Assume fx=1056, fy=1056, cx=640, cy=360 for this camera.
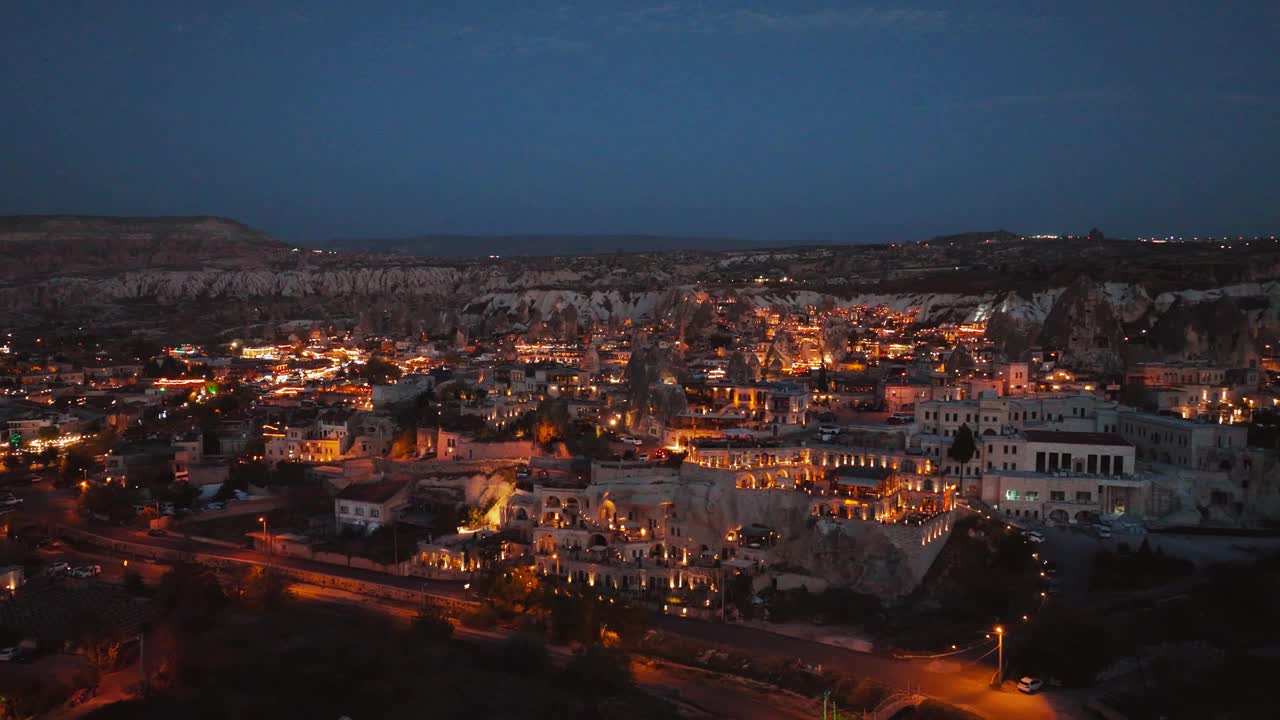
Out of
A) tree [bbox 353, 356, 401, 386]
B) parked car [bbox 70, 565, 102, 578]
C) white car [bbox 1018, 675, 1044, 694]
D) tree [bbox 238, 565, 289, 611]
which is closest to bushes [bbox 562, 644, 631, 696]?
white car [bbox 1018, 675, 1044, 694]

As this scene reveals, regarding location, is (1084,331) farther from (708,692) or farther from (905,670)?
(708,692)

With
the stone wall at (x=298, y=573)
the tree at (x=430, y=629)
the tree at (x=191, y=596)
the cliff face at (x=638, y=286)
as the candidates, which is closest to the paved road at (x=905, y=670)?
the tree at (x=430, y=629)

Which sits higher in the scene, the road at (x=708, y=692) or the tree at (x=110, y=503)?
the tree at (x=110, y=503)

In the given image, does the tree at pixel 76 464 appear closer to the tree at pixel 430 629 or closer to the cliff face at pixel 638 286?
the tree at pixel 430 629

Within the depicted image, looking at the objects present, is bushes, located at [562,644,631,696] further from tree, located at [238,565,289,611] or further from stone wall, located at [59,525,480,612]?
tree, located at [238,565,289,611]

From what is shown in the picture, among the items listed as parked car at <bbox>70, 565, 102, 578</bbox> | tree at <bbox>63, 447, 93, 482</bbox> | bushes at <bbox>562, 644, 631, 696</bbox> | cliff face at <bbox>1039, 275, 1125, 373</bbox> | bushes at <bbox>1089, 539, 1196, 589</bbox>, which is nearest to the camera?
A: bushes at <bbox>562, 644, 631, 696</bbox>

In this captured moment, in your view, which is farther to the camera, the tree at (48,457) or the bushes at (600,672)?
the tree at (48,457)

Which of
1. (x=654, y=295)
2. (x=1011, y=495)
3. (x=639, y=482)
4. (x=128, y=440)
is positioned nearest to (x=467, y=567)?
(x=639, y=482)

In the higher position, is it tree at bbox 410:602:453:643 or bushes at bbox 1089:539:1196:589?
bushes at bbox 1089:539:1196:589
